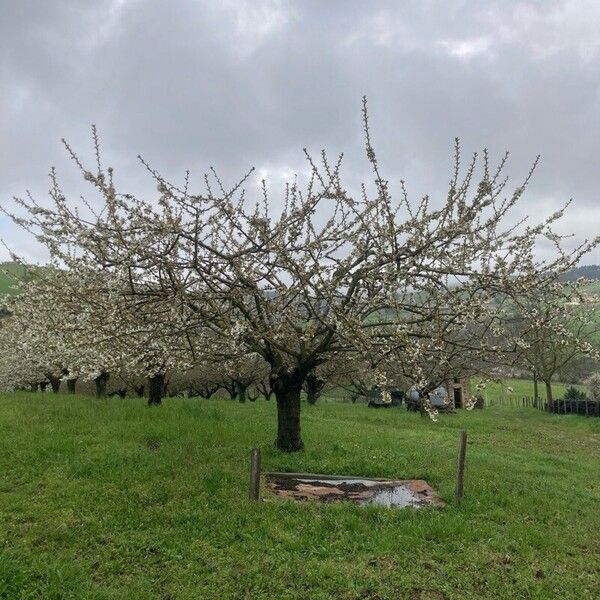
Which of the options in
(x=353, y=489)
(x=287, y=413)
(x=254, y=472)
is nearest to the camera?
(x=254, y=472)

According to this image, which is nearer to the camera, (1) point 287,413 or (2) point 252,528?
(2) point 252,528

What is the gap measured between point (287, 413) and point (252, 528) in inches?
194

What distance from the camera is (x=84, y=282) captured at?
9.52m

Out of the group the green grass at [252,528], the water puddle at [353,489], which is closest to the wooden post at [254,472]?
the green grass at [252,528]

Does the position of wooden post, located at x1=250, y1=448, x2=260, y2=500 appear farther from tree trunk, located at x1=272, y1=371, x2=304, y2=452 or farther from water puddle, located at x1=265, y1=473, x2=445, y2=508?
tree trunk, located at x1=272, y1=371, x2=304, y2=452

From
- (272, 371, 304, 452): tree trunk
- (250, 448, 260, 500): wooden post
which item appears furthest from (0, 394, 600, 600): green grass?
(272, 371, 304, 452): tree trunk

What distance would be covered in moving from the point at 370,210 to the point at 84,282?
5.71 m

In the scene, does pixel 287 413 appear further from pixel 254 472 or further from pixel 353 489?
pixel 254 472

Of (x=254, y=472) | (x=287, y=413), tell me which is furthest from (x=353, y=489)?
(x=287, y=413)

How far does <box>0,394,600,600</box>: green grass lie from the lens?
20.7 ft

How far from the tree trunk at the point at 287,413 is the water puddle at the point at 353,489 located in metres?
1.69

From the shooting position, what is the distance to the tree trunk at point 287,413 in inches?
491

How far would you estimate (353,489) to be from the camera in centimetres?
1016

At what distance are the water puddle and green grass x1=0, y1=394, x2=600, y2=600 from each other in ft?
1.52
